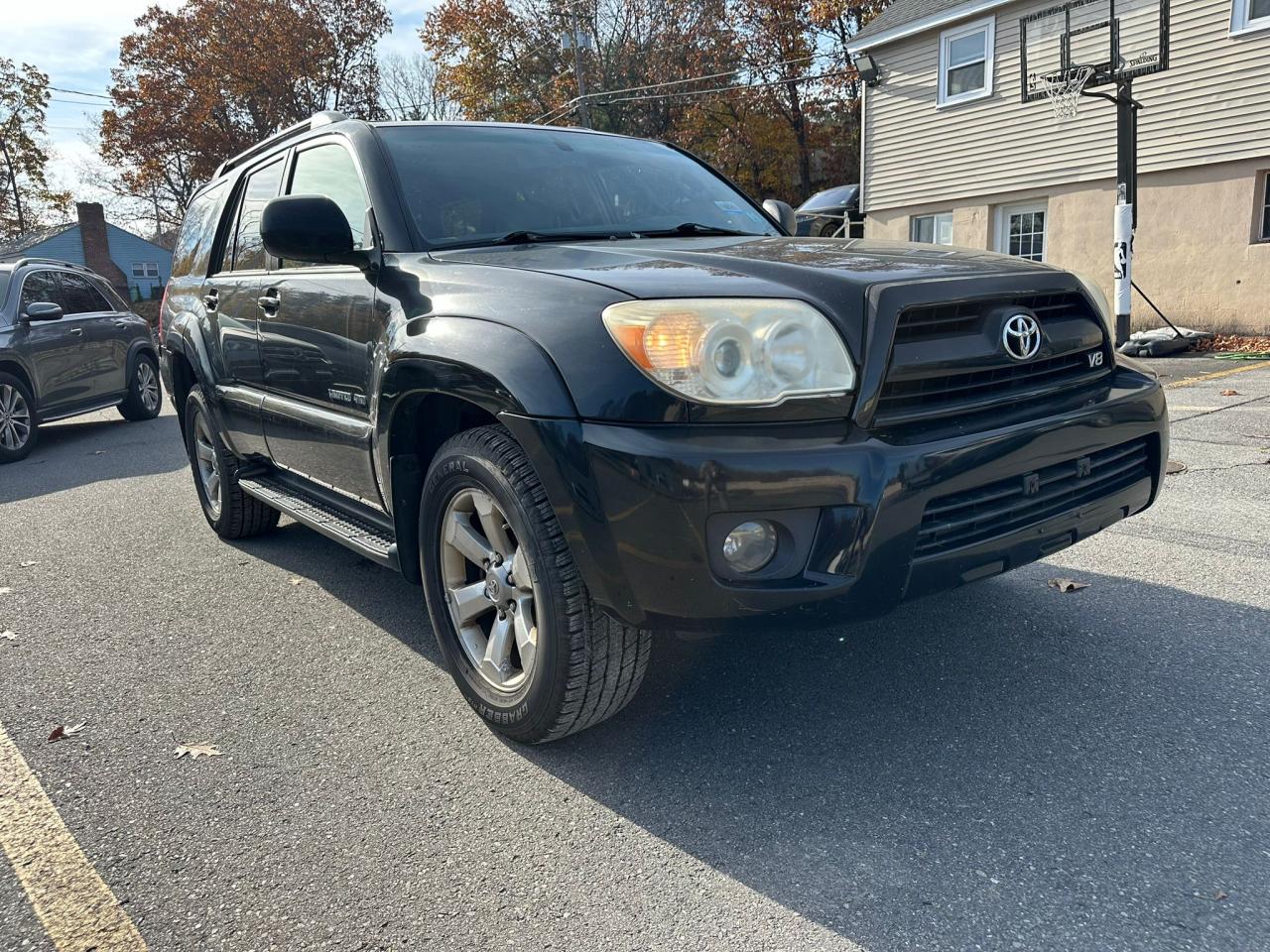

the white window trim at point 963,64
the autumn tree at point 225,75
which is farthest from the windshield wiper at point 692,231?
the autumn tree at point 225,75

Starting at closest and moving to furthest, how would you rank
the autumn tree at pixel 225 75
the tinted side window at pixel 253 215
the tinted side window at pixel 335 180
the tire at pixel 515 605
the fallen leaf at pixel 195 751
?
1. the tire at pixel 515 605
2. the fallen leaf at pixel 195 751
3. the tinted side window at pixel 335 180
4. the tinted side window at pixel 253 215
5. the autumn tree at pixel 225 75

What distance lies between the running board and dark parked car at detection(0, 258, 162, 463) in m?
5.64

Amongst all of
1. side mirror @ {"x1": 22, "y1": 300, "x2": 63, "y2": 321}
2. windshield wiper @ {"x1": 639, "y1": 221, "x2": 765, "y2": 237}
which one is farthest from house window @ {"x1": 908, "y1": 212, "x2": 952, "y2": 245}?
windshield wiper @ {"x1": 639, "y1": 221, "x2": 765, "y2": 237}

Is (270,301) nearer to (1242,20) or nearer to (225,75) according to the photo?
(1242,20)

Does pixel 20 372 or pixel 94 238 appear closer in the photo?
pixel 20 372

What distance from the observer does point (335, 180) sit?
11.6 ft

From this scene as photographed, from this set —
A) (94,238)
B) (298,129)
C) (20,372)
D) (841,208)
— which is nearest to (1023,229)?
(841,208)

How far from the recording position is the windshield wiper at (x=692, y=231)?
133 inches

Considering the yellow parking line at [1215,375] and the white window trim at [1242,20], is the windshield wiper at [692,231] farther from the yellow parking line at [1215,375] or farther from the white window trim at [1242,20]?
the white window trim at [1242,20]

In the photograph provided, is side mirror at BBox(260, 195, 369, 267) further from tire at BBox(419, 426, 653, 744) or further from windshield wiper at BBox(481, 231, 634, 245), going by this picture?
tire at BBox(419, 426, 653, 744)

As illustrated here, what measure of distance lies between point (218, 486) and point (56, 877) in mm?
2974

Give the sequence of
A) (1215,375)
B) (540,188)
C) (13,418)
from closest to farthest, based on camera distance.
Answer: (540,188) → (13,418) → (1215,375)

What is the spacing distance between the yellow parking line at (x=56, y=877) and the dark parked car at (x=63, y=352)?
7098 mm

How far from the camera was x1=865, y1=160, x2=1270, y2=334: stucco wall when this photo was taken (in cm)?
1241
